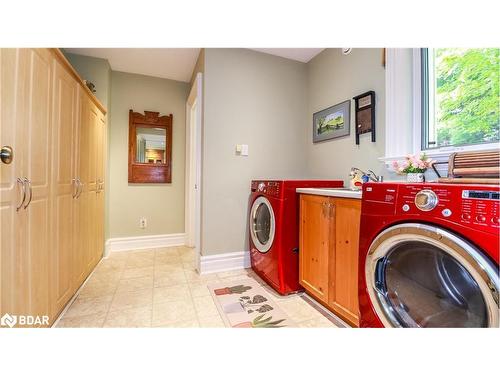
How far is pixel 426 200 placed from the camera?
31.0 inches

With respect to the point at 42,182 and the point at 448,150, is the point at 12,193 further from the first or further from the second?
the point at 448,150

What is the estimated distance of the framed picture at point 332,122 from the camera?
2.00 m

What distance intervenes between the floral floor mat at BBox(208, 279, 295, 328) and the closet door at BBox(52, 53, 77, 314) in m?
1.04

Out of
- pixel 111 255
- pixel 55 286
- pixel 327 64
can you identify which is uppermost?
pixel 327 64

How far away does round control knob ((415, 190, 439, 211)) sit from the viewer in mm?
768

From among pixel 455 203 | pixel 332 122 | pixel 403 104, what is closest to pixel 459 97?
pixel 403 104

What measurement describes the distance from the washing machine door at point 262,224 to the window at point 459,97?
125 cm

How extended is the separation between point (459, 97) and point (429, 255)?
115cm

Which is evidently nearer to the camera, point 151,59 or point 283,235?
point 283,235

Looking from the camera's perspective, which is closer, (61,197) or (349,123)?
(61,197)

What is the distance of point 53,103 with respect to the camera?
1.27 meters
